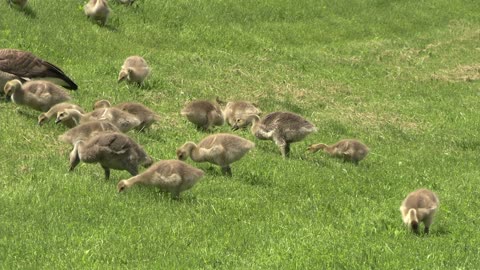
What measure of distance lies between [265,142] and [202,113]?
5.18ft

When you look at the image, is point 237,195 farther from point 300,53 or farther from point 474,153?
point 300,53

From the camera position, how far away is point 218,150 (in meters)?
14.4

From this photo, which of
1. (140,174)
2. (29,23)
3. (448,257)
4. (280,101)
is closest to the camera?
(448,257)

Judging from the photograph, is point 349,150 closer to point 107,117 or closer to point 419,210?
point 419,210

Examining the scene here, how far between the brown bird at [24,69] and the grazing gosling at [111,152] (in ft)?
Answer: 17.8

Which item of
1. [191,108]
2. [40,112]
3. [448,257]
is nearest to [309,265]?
[448,257]

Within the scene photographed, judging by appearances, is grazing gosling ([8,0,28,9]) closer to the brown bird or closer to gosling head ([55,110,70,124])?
the brown bird

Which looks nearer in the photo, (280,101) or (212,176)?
(212,176)

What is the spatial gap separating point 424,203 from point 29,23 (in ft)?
50.4

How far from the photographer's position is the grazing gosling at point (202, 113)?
1796 centimetres

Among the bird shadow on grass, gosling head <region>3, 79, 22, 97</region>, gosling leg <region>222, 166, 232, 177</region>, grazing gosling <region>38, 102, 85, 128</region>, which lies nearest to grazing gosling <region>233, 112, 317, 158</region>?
gosling leg <region>222, 166, 232, 177</region>

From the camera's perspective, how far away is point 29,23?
24547 mm

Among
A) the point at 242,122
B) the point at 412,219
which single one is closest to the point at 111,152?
the point at 412,219

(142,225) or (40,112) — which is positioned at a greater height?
(142,225)
